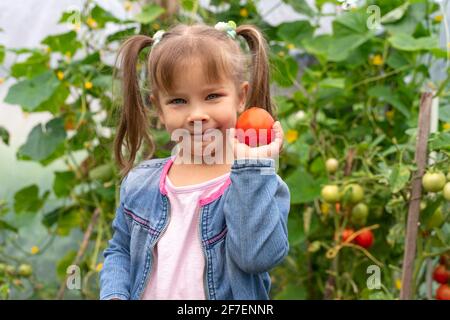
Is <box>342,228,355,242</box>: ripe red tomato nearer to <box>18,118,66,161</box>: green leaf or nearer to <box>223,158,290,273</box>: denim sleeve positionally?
<box>18,118,66,161</box>: green leaf

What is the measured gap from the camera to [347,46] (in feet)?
6.89

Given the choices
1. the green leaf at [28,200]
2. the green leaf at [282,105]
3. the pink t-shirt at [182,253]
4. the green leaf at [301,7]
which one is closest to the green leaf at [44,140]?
the green leaf at [28,200]

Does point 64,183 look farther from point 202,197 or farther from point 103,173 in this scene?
point 202,197

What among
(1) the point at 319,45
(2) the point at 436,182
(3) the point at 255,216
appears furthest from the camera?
(1) the point at 319,45

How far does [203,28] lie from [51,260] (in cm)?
164

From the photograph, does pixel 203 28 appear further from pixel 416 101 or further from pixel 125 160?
pixel 416 101

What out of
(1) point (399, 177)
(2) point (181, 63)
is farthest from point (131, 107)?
(1) point (399, 177)

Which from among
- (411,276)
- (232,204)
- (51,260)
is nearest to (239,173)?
(232,204)

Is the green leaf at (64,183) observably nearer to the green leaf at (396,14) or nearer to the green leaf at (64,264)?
the green leaf at (64,264)

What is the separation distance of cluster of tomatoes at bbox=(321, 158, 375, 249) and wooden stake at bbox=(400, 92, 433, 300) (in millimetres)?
258

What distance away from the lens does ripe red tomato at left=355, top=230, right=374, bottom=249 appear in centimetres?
200

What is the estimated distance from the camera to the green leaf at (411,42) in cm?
197

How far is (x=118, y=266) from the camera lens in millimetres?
1188

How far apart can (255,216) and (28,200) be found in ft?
5.07
